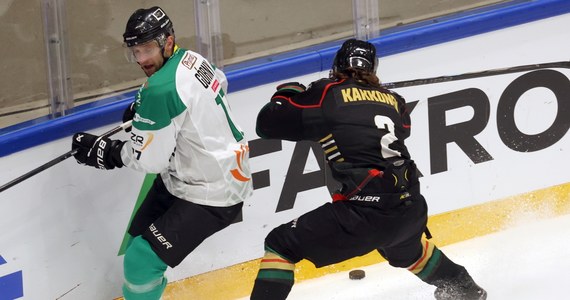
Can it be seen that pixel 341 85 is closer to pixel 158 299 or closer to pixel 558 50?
pixel 158 299

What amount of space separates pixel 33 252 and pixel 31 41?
2.53 feet

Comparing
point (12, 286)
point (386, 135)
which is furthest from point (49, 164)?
point (386, 135)

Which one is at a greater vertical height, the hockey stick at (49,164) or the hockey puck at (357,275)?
the hockey stick at (49,164)

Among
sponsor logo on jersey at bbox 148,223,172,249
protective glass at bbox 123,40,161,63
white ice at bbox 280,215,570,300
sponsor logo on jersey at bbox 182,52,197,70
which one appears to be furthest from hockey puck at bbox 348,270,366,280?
protective glass at bbox 123,40,161,63

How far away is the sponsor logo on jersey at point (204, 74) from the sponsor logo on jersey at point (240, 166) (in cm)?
27

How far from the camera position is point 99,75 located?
4.45 metres

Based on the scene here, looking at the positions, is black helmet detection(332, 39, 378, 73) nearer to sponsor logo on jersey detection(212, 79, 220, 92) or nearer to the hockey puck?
sponsor logo on jersey detection(212, 79, 220, 92)

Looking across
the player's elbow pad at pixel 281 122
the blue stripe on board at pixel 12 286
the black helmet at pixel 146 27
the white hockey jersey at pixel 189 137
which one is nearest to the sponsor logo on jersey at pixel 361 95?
the player's elbow pad at pixel 281 122

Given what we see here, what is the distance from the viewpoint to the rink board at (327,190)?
433 cm

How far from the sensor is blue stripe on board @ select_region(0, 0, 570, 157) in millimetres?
4230

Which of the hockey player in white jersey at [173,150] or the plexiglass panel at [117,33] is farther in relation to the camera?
the plexiglass panel at [117,33]

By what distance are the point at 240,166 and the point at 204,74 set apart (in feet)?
1.17

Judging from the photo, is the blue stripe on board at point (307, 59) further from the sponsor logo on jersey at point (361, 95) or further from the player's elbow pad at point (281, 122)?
the sponsor logo on jersey at point (361, 95)

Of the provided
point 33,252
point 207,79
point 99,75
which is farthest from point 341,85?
point 33,252
